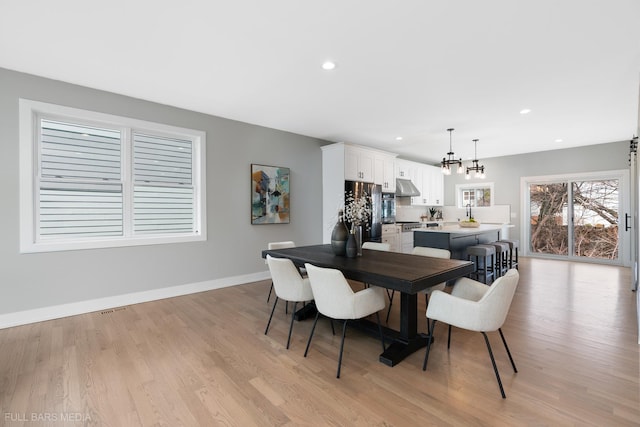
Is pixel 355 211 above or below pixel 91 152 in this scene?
below

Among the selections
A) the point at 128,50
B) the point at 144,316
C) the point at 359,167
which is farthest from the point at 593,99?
the point at 144,316

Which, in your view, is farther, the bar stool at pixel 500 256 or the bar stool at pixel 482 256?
the bar stool at pixel 500 256

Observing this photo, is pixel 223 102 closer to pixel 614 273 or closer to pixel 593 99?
pixel 593 99

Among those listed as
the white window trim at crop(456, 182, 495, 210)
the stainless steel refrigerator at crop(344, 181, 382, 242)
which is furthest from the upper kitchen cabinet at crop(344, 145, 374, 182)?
the white window trim at crop(456, 182, 495, 210)

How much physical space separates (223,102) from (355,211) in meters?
2.44

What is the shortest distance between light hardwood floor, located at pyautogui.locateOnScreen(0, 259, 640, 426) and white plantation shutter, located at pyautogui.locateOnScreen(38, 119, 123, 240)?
1.09 meters

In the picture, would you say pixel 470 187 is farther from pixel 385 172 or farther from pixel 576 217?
pixel 385 172

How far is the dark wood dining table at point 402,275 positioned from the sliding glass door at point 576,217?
241 inches

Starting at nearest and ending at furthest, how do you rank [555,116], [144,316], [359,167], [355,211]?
[355,211] → [144,316] → [555,116] → [359,167]

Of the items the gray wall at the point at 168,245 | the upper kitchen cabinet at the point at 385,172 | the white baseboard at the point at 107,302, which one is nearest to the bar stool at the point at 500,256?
the upper kitchen cabinet at the point at 385,172

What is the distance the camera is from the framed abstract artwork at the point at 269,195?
4984mm

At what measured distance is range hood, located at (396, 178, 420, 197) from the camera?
707 cm

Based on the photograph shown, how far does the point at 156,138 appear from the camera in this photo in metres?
4.17

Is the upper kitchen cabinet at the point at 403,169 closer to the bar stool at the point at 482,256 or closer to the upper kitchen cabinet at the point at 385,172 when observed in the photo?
the upper kitchen cabinet at the point at 385,172
